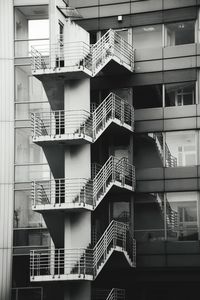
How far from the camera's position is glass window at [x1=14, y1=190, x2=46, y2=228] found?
49438mm

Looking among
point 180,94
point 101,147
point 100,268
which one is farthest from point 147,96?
point 100,268

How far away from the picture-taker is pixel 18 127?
5056cm

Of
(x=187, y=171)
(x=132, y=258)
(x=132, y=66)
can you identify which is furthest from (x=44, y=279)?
(x=132, y=66)

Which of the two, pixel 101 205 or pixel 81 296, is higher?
pixel 101 205

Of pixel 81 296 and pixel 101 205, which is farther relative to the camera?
pixel 101 205

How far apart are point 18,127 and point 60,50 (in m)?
4.68

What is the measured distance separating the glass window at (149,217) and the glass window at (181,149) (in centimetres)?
187

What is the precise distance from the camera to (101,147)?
49969 millimetres

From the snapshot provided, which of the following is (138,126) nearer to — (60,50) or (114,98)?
(114,98)

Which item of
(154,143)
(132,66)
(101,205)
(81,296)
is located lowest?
(81,296)

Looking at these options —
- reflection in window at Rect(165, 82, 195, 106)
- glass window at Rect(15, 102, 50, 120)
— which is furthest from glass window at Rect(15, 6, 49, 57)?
reflection in window at Rect(165, 82, 195, 106)

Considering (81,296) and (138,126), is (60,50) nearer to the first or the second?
(138,126)

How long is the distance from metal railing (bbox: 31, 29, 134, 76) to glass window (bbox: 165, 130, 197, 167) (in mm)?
4239

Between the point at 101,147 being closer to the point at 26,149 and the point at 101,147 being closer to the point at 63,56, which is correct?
the point at 26,149
